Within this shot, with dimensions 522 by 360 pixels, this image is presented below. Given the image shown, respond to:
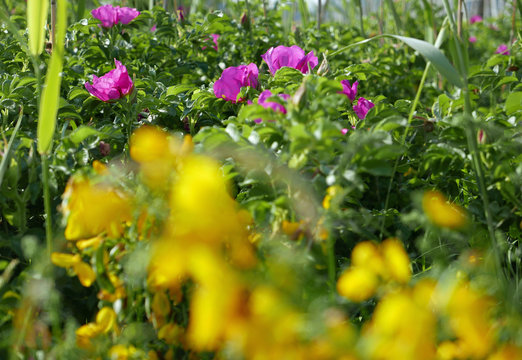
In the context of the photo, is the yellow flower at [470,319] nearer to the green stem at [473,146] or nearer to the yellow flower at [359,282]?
the yellow flower at [359,282]

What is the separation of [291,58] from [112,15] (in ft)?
2.56

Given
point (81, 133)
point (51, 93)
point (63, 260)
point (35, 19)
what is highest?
point (35, 19)

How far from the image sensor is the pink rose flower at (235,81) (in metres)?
1.41

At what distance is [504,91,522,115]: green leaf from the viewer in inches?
54.9

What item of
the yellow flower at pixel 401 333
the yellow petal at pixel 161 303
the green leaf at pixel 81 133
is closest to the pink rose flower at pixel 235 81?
the green leaf at pixel 81 133

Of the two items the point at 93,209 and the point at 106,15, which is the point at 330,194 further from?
the point at 106,15

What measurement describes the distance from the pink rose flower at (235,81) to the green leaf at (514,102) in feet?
2.04

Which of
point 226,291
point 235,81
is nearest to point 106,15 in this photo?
point 235,81

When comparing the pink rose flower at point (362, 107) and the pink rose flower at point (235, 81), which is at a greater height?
the pink rose flower at point (235, 81)

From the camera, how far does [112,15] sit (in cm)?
194

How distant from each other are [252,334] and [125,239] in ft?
1.22

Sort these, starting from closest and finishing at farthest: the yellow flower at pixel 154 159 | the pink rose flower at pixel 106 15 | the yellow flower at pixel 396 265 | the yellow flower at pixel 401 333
Result: 1. the yellow flower at pixel 401 333
2. the yellow flower at pixel 396 265
3. the yellow flower at pixel 154 159
4. the pink rose flower at pixel 106 15

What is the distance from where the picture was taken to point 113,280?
928 mm

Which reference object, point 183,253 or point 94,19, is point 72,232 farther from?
point 94,19
